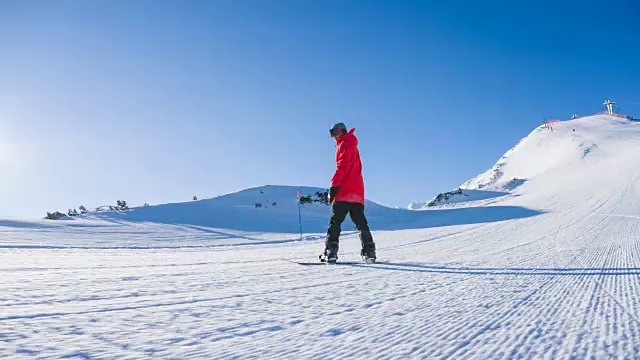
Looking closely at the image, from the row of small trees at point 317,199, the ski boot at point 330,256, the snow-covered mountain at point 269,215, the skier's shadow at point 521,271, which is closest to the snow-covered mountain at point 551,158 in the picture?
the snow-covered mountain at point 269,215

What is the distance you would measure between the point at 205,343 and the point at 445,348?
2.81 feet

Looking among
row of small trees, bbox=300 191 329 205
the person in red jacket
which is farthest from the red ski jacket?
row of small trees, bbox=300 191 329 205

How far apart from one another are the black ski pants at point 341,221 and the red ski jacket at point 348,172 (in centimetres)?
8

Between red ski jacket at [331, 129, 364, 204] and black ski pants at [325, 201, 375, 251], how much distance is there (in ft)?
0.25

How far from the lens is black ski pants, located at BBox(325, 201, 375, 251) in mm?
5074

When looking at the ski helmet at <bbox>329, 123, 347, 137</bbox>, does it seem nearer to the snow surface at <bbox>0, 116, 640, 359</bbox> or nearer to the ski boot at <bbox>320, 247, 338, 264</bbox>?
the ski boot at <bbox>320, 247, 338, 264</bbox>

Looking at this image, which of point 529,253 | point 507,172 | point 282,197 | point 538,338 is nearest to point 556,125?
point 507,172

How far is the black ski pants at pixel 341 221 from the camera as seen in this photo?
16.6ft

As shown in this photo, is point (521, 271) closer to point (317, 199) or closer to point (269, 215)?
point (269, 215)

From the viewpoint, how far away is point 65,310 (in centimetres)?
192

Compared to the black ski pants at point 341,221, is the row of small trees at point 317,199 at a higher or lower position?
higher

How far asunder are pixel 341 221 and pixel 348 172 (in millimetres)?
626

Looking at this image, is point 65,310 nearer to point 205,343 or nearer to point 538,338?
point 205,343

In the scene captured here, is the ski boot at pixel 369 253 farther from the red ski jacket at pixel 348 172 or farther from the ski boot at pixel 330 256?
the red ski jacket at pixel 348 172
